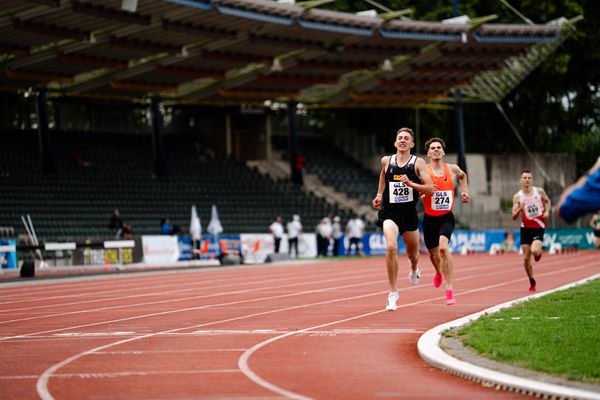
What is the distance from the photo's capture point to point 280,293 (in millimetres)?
21547

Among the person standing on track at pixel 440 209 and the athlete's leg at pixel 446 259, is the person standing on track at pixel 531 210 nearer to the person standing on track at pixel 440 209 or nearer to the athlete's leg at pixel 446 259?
the person standing on track at pixel 440 209

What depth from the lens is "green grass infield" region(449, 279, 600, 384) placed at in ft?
30.4

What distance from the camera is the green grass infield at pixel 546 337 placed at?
9258mm

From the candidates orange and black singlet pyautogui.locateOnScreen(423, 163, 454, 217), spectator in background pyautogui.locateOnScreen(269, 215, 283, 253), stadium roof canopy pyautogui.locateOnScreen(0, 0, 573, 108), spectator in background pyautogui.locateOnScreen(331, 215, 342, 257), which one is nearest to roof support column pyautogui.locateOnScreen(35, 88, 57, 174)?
stadium roof canopy pyautogui.locateOnScreen(0, 0, 573, 108)

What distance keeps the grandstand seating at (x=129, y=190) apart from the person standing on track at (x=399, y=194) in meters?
25.3

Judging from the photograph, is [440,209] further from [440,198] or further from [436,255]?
[436,255]

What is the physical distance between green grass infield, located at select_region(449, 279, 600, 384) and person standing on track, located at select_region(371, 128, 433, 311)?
174cm

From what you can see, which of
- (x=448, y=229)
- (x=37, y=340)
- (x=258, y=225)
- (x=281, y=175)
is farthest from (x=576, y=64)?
(x=37, y=340)

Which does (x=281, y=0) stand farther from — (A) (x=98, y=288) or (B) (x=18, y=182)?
(A) (x=98, y=288)

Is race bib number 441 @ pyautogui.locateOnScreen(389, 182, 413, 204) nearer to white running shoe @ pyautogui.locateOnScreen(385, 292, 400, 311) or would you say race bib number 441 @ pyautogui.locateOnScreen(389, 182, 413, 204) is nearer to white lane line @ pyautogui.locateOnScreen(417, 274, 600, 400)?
white running shoe @ pyautogui.locateOnScreen(385, 292, 400, 311)

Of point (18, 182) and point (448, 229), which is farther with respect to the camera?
point (18, 182)

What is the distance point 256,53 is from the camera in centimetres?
4884

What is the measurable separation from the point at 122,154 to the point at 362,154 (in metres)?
15.6

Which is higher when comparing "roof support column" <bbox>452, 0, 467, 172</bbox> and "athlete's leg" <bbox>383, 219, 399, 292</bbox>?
"roof support column" <bbox>452, 0, 467, 172</bbox>
